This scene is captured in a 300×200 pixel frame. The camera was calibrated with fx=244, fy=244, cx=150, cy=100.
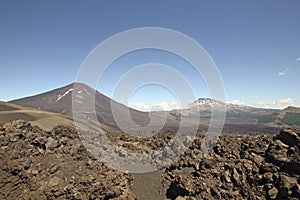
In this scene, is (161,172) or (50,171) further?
(161,172)

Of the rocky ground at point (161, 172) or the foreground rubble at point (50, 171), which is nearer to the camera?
the rocky ground at point (161, 172)

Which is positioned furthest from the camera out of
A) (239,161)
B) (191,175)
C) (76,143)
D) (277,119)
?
(277,119)

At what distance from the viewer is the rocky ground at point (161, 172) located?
10.3 meters

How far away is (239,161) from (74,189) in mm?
7755

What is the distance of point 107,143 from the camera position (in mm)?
17375

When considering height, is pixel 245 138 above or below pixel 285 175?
above

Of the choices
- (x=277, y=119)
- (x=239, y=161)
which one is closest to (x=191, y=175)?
(x=239, y=161)

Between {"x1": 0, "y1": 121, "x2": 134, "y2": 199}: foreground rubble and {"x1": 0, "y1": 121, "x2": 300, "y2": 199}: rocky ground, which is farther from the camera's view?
{"x1": 0, "y1": 121, "x2": 134, "y2": 199}: foreground rubble

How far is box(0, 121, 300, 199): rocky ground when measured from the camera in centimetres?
1028

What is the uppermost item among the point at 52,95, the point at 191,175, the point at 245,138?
the point at 52,95

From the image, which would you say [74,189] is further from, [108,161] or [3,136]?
[3,136]

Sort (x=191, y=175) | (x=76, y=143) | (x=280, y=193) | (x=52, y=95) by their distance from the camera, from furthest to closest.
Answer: (x=52, y=95)
(x=76, y=143)
(x=191, y=175)
(x=280, y=193)

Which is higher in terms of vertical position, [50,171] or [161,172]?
[50,171]

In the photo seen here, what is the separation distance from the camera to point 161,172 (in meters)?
14.5
